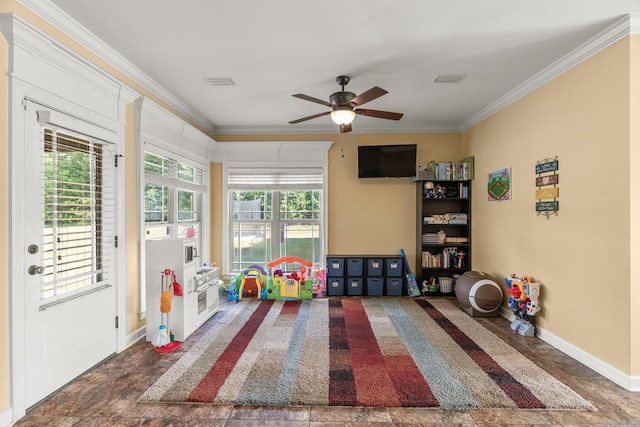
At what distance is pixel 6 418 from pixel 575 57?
5082mm

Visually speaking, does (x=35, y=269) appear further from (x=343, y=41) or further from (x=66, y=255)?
(x=343, y=41)

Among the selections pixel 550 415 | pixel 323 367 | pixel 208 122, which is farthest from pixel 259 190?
pixel 550 415

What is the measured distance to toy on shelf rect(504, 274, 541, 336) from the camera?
321cm

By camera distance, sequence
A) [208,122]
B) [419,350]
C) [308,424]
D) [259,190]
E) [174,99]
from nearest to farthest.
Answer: [308,424] < [419,350] < [174,99] < [208,122] < [259,190]

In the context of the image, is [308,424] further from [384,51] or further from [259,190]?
[259,190]

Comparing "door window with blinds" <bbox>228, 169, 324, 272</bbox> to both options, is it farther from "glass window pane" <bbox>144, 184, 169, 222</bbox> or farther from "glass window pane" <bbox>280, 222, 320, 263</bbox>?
"glass window pane" <bbox>144, 184, 169, 222</bbox>

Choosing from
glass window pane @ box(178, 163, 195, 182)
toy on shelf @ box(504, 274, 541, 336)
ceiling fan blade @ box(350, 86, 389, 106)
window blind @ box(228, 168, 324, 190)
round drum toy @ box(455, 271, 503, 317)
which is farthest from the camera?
window blind @ box(228, 168, 324, 190)

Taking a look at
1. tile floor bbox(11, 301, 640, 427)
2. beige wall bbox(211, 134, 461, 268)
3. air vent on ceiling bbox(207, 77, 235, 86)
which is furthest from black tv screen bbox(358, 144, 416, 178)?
tile floor bbox(11, 301, 640, 427)

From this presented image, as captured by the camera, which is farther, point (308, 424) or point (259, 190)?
point (259, 190)

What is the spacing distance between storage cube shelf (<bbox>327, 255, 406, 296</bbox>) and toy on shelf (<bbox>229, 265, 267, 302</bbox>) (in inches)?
41.8

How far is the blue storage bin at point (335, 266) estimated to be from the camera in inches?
193

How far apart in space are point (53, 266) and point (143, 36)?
6.32 ft

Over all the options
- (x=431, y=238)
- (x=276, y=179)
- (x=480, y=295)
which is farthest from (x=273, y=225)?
(x=480, y=295)

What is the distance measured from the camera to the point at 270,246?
17.6 feet
